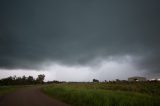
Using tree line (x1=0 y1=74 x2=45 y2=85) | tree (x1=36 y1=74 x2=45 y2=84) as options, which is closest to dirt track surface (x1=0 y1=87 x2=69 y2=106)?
tree line (x1=0 y1=74 x2=45 y2=85)

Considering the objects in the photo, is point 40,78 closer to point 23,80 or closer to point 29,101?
point 23,80

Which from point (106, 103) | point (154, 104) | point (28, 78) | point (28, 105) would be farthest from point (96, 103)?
point (28, 78)

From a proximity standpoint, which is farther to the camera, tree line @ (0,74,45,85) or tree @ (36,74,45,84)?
tree @ (36,74,45,84)

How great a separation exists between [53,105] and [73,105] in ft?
6.59

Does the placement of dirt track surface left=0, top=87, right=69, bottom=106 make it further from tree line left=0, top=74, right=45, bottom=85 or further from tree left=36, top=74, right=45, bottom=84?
tree left=36, top=74, right=45, bottom=84

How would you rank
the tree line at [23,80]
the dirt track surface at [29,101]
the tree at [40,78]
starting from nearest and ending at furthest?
the dirt track surface at [29,101], the tree line at [23,80], the tree at [40,78]

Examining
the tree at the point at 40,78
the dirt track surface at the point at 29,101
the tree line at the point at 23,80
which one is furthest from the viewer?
the tree at the point at 40,78

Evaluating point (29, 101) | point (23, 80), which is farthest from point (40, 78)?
point (29, 101)

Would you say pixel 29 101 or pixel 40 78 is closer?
pixel 29 101

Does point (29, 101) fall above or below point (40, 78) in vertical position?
below

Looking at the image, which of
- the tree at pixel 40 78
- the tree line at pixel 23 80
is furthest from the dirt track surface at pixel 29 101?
the tree at pixel 40 78

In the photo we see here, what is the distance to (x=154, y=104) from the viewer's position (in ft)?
43.9

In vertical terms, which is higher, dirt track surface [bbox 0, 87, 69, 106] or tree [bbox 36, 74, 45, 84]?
tree [bbox 36, 74, 45, 84]

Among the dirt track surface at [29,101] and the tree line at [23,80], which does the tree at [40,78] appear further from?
the dirt track surface at [29,101]
